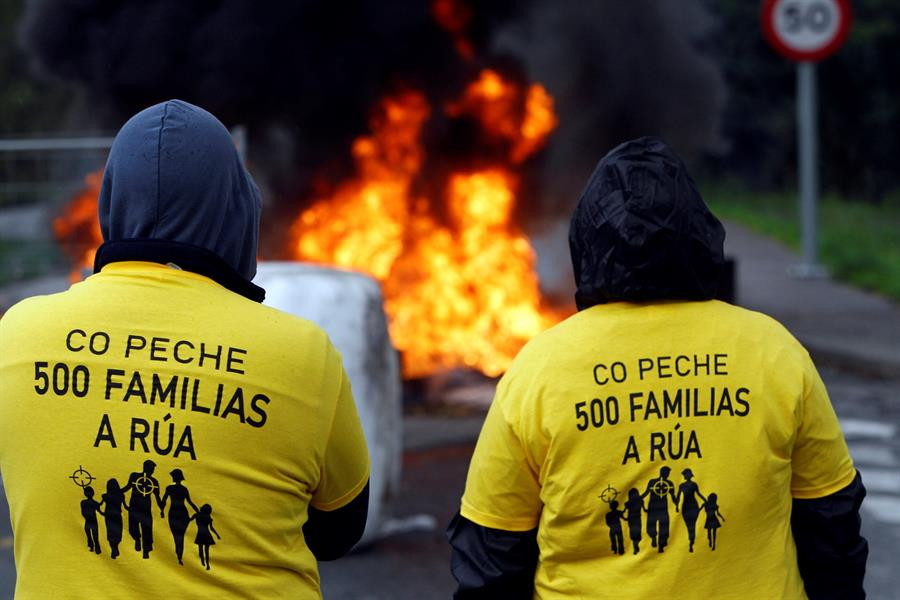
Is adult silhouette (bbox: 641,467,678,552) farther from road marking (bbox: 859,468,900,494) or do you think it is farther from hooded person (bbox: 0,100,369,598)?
road marking (bbox: 859,468,900,494)

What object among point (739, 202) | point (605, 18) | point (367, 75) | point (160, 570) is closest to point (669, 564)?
point (160, 570)

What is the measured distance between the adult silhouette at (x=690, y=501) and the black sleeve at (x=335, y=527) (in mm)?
532


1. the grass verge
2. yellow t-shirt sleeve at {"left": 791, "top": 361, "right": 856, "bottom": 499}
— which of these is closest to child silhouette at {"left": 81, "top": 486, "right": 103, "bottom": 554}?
yellow t-shirt sleeve at {"left": 791, "top": 361, "right": 856, "bottom": 499}

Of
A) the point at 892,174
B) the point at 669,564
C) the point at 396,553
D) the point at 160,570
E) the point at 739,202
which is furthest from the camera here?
the point at 892,174

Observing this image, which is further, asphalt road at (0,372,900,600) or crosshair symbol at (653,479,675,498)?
asphalt road at (0,372,900,600)

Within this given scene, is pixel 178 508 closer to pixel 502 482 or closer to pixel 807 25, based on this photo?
pixel 502 482

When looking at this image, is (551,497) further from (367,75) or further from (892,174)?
(892,174)

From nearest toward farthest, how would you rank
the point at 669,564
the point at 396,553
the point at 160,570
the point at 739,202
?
1. the point at 160,570
2. the point at 669,564
3. the point at 396,553
4. the point at 739,202

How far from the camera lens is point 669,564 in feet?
6.63

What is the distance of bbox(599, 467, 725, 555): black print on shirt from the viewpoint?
6.66ft

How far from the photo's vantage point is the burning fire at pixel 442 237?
8.77m

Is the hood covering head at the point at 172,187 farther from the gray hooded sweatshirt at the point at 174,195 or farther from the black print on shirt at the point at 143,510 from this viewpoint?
the black print on shirt at the point at 143,510

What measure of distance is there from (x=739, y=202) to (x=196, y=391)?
1928 centimetres

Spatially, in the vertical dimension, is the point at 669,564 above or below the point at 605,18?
below
